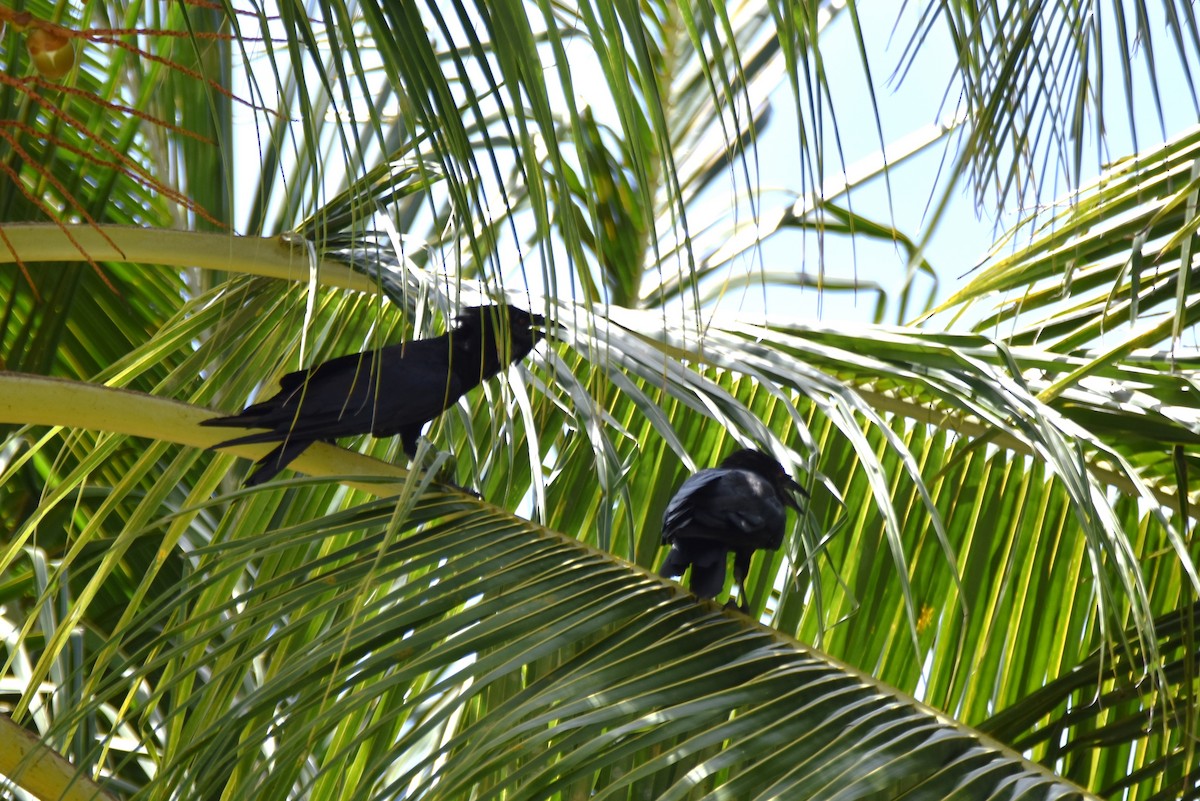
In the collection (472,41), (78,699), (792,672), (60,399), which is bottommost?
(78,699)

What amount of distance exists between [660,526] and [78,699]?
4.26ft

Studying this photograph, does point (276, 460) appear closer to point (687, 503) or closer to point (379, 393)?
point (379, 393)

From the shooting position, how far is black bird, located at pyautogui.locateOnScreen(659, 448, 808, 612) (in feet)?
7.11

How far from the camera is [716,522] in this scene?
2.14m

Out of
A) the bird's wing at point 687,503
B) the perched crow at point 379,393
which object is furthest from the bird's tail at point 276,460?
the bird's wing at point 687,503

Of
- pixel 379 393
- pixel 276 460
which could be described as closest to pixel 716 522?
pixel 379 393

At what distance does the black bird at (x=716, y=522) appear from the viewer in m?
2.17

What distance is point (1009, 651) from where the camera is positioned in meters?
2.42

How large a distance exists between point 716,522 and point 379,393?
0.63 meters

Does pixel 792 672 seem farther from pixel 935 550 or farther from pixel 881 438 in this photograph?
pixel 881 438

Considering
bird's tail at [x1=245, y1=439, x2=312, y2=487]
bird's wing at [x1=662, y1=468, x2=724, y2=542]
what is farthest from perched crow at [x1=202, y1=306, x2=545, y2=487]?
bird's wing at [x1=662, y1=468, x2=724, y2=542]

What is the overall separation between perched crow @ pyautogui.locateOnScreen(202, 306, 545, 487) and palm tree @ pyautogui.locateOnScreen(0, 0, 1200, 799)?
0.27 feet

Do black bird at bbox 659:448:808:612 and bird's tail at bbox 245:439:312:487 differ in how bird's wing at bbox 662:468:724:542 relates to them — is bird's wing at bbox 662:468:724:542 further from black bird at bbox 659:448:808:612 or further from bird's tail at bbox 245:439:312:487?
bird's tail at bbox 245:439:312:487

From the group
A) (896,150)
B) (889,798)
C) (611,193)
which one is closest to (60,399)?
(889,798)
